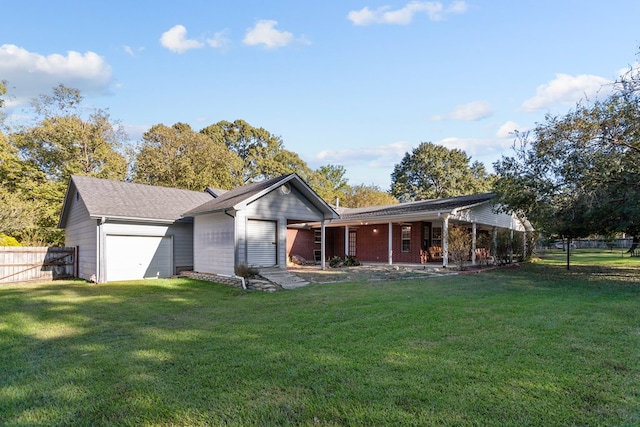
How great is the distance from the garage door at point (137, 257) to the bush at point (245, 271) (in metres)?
4.71

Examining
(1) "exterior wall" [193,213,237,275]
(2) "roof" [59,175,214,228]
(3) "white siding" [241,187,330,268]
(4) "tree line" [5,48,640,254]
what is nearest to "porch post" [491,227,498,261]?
(4) "tree line" [5,48,640,254]

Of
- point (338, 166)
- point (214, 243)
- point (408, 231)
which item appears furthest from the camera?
point (338, 166)

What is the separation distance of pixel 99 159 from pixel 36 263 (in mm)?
12538

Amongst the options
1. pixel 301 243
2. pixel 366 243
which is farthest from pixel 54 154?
pixel 366 243

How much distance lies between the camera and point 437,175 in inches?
1784

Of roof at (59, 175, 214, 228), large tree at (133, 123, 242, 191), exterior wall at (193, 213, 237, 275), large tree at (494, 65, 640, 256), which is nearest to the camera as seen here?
large tree at (494, 65, 640, 256)

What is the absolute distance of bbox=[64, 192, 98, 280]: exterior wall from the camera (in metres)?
14.1

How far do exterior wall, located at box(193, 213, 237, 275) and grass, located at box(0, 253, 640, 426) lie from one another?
4375 millimetres

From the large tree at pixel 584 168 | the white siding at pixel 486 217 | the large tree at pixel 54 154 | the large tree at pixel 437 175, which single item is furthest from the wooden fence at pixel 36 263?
the large tree at pixel 437 175

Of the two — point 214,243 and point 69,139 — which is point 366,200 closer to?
point 69,139

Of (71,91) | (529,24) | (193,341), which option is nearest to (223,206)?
(193,341)

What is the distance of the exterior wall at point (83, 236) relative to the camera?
14070 millimetres

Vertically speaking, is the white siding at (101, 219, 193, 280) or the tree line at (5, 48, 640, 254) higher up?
the tree line at (5, 48, 640, 254)

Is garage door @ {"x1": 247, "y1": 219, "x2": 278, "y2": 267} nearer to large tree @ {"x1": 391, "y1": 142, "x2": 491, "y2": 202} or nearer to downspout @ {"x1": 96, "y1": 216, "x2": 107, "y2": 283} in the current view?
downspout @ {"x1": 96, "y1": 216, "x2": 107, "y2": 283}
